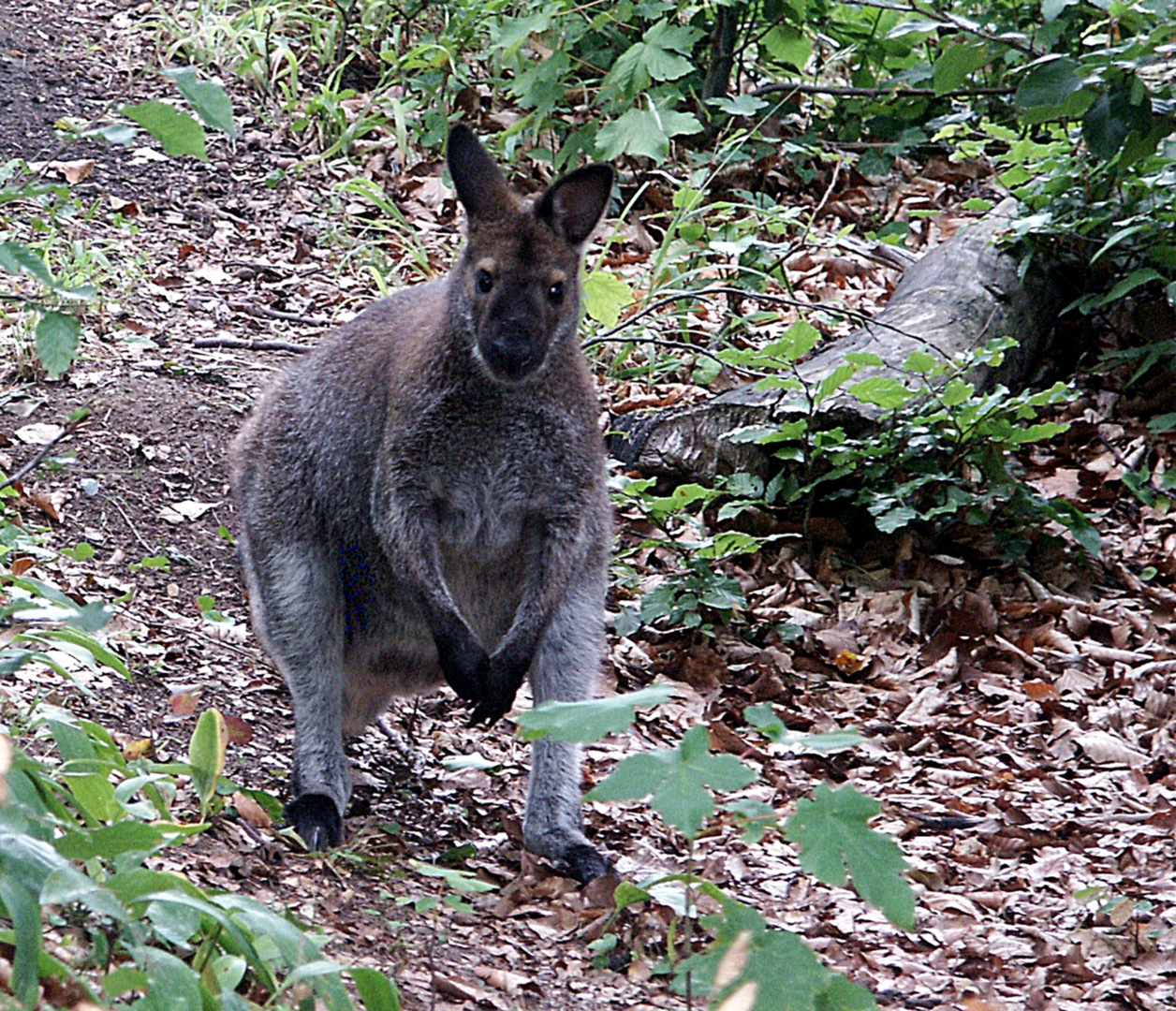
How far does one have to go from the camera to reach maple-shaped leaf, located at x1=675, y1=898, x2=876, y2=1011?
232cm

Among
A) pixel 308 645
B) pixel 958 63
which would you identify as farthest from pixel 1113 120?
pixel 308 645

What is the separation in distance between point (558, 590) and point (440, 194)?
4628mm

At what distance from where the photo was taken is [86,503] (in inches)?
222

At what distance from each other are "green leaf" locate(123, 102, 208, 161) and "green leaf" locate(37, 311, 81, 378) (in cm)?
54

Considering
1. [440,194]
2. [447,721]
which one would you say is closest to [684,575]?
[447,721]

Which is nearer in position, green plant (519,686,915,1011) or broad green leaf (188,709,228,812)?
green plant (519,686,915,1011)

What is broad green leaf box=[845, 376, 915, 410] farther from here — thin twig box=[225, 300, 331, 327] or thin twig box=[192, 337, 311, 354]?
thin twig box=[225, 300, 331, 327]

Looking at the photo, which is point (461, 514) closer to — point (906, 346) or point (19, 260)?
point (19, 260)

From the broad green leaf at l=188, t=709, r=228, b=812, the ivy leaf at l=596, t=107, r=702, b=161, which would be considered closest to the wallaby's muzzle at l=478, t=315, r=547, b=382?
the broad green leaf at l=188, t=709, r=228, b=812

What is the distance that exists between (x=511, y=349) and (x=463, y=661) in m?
0.92

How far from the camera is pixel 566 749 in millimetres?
4523

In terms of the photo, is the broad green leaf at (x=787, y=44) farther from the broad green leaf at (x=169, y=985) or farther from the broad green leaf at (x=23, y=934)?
the broad green leaf at (x=23, y=934)

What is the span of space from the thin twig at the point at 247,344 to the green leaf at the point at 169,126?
4.30 m

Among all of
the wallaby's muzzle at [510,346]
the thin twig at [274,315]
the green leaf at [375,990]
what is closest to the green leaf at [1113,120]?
the wallaby's muzzle at [510,346]
